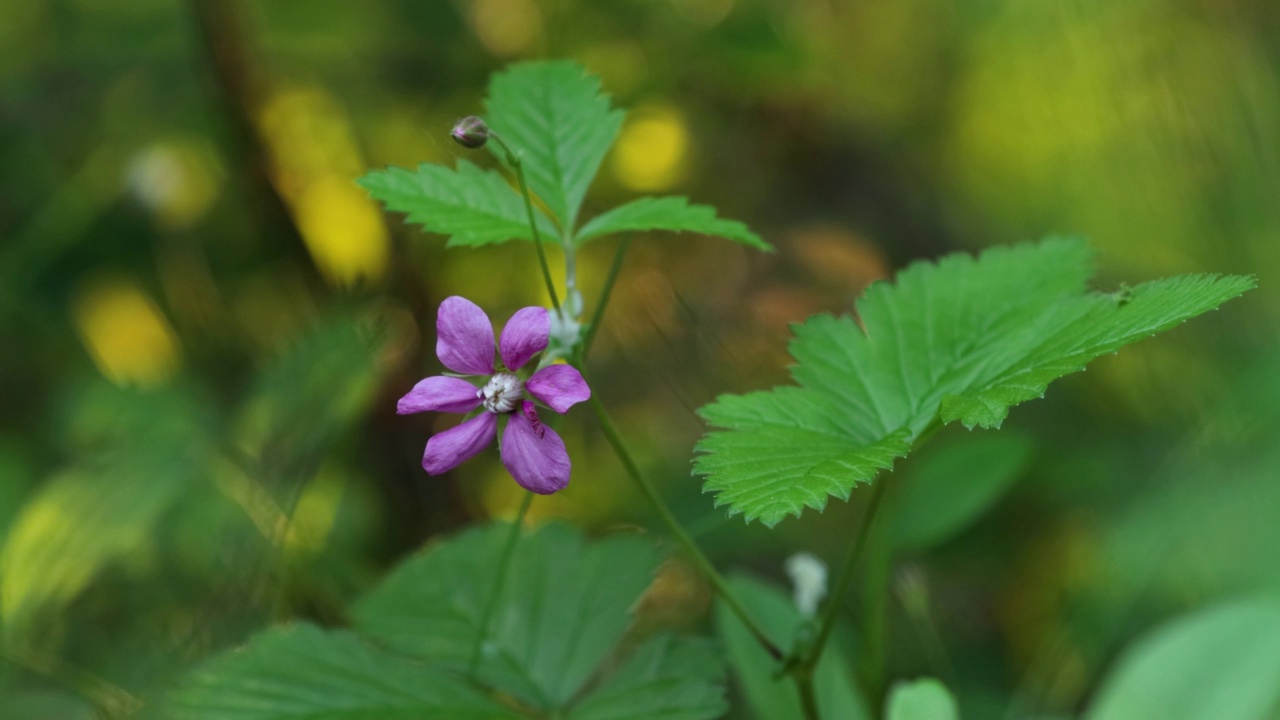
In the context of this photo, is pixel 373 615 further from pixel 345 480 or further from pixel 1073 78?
pixel 1073 78

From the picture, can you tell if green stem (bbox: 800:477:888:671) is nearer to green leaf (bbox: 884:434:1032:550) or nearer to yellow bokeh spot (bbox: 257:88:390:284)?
green leaf (bbox: 884:434:1032:550)

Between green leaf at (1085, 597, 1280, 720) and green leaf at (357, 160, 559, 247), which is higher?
green leaf at (357, 160, 559, 247)

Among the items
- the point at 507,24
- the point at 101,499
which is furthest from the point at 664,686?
the point at 507,24

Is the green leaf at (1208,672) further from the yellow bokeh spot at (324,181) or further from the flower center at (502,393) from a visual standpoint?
the yellow bokeh spot at (324,181)

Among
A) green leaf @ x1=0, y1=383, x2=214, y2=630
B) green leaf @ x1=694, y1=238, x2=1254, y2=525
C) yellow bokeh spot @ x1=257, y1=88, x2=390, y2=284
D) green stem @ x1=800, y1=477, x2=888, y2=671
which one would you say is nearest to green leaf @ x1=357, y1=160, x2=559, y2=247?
green leaf @ x1=694, y1=238, x2=1254, y2=525

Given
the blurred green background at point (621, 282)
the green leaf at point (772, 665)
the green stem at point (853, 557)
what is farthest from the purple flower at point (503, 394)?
the blurred green background at point (621, 282)

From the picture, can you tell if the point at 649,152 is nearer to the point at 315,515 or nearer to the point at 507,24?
the point at 507,24
